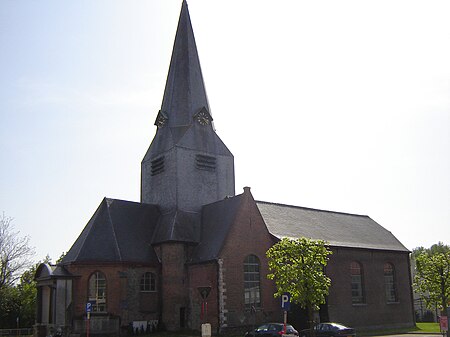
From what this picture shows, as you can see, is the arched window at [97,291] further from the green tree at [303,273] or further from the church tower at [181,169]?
the green tree at [303,273]

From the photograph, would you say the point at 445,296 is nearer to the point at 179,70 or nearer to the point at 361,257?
the point at 361,257

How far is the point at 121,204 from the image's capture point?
36531 millimetres

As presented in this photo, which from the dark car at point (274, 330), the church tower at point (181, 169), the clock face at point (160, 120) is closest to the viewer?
the dark car at point (274, 330)

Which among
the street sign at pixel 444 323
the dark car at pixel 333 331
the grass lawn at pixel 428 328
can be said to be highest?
the street sign at pixel 444 323

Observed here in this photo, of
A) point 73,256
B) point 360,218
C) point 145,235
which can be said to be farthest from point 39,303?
point 360,218

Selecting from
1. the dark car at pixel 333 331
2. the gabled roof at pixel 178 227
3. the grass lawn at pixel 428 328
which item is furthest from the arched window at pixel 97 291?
the grass lawn at pixel 428 328

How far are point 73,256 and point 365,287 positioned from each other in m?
21.9

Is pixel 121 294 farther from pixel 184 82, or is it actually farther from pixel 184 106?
→ pixel 184 82

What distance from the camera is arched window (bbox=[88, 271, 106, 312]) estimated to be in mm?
31562

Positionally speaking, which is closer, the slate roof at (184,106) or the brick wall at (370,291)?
the brick wall at (370,291)

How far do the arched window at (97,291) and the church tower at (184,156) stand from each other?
16.3ft

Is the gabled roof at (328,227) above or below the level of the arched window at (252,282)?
above

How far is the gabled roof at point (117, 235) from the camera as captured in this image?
106ft

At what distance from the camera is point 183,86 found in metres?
40.3
